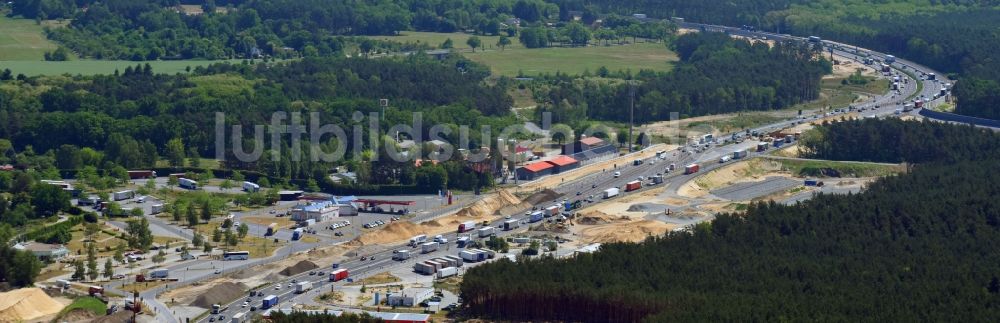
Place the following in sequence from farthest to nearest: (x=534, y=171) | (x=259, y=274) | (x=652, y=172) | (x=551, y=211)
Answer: (x=652, y=172) → (x=534, y=171) → (x=551, y=211) → (x=259, y=274)

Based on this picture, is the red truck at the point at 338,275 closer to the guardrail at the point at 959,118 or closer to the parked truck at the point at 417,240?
the parked truck at the point at 417,240

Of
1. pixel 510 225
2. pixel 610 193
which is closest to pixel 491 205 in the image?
pixel 510 225

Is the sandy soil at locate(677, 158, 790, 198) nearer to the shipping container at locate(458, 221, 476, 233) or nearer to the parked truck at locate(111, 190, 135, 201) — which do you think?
the shipping container at locate(458, 221, 476, 233)

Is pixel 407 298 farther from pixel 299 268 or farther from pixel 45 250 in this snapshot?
pixel 45 250

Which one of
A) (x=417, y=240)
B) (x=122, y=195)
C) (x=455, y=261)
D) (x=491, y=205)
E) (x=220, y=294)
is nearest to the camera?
(x=220, y=294)

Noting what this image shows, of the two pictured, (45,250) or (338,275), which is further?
(45,250)

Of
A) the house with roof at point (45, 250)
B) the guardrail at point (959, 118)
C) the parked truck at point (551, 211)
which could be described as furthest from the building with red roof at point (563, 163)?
the house with roof at point (45, 250)

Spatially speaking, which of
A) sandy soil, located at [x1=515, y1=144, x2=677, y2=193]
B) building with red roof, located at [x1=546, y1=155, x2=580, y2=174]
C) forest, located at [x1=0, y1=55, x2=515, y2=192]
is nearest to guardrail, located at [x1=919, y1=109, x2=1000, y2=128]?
sandy soil, located at [x1=515, y1=144, x2=677, y2=193]
